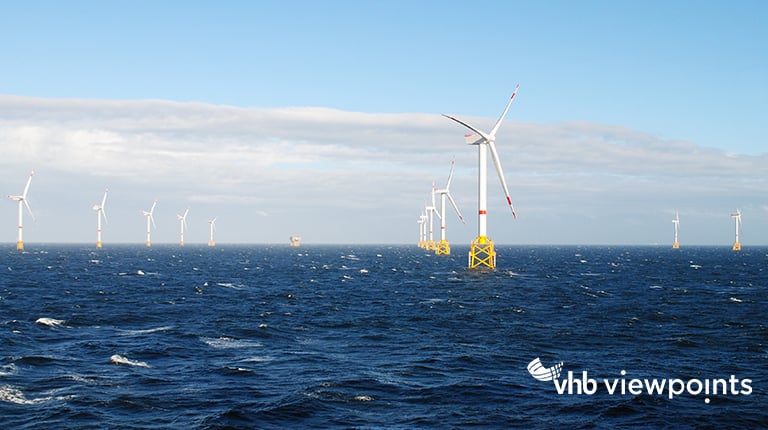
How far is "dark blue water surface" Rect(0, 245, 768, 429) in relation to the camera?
31922mm

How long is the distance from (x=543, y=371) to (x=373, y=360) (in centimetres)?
1098

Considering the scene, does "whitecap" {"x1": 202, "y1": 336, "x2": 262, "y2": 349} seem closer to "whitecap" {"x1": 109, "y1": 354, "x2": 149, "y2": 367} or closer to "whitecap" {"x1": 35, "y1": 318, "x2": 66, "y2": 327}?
"whitecap" {"x1": 109, "y1": 354, "x2": 149, "y2": 367}

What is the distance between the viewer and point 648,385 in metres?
37.9

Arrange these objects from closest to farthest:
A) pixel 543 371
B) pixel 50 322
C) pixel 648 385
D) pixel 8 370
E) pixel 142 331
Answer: pixel 648 385 → pixel 8 370 → pixel 543 371 → pixel 142 331 → pixel 50 322

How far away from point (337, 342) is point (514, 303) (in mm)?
33979

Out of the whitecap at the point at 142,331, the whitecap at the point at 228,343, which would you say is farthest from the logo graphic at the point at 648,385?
the whitecap at the point at 142,331

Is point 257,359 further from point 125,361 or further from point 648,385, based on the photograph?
point 648,385

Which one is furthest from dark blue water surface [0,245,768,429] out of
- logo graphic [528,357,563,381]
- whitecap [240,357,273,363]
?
whitecap [240,357,273,363]

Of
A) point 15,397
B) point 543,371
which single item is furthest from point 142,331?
point 543,371

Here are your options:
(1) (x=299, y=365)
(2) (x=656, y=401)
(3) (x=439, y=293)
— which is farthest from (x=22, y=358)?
(3) (x=439, y=293)

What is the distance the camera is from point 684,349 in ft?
162

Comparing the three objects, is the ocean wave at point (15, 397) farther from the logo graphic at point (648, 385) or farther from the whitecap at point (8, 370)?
the logo graphic at point (648, 385)

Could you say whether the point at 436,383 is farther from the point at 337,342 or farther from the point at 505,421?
the point at 337,342

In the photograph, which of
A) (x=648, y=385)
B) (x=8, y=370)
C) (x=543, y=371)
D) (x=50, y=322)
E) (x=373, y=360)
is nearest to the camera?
(x=648, y=385)
